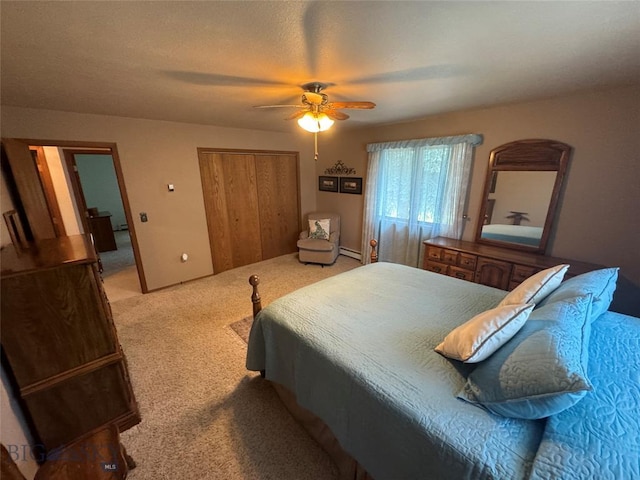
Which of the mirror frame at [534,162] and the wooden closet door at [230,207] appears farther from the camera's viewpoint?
the wooden closet door at [230,207]

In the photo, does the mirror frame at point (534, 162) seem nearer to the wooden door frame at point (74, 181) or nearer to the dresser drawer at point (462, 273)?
the dresser drawer at point (462, 273)

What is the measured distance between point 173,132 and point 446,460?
13.7ft

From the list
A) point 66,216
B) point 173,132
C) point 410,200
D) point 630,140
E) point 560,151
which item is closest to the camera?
point 630,140

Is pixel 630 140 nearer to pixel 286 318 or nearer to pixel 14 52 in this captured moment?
pixel 286 318

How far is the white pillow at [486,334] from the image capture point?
1.11 meters

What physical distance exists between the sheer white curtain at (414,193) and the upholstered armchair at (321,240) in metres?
0.59

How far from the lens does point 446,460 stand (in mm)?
873

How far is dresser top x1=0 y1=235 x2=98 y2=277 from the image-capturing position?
1262 millimetres

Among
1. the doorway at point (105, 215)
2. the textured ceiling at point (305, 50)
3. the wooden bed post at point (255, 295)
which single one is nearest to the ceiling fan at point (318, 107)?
the textured ceiling at point (305, 50)

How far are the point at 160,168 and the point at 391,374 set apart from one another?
370 centimetres

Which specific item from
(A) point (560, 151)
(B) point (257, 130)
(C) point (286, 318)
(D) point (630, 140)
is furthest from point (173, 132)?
(D) point (630, 140)

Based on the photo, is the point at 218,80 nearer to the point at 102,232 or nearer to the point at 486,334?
the point at 486,334

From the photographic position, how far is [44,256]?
1.43 metres

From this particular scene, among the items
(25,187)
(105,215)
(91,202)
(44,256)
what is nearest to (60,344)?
(44,256)
